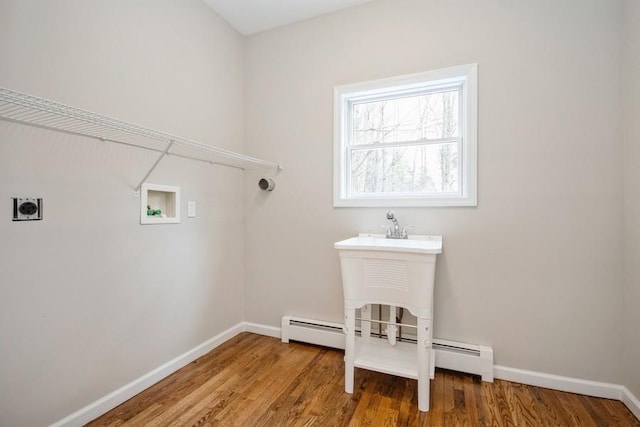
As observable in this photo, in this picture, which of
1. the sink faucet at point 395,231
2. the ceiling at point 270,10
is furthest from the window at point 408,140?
the ceiling at point 270,10

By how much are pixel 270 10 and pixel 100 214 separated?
1.88 metres

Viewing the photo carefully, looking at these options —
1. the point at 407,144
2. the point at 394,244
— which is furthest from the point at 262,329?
the point at 407,144

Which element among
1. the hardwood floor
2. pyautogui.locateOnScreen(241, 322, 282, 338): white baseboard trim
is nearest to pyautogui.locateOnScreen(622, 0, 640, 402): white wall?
the hardwood floor

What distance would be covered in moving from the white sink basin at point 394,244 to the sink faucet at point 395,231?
43mm

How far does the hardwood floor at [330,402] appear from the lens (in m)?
1.49

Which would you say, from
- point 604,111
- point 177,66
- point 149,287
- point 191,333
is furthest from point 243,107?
point 604,111

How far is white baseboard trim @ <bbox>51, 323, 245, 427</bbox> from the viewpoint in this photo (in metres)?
1.42

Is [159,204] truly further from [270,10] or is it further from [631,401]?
[631,401]

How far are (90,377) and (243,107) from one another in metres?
2.12

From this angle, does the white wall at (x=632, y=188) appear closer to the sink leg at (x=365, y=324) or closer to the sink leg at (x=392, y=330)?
the sink leg at (x=392, y=330)

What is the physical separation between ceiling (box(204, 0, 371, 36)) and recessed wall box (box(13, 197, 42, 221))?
1.80 meters

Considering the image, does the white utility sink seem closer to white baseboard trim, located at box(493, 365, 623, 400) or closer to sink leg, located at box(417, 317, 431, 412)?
sink leg, located at box(417, 317, 431, 412)

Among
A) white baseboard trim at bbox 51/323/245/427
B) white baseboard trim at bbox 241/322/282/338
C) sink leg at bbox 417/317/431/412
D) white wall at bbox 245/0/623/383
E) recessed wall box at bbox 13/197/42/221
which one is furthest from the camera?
white baseboard trim at bbox 241/322/282/338

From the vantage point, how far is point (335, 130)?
225 cm
